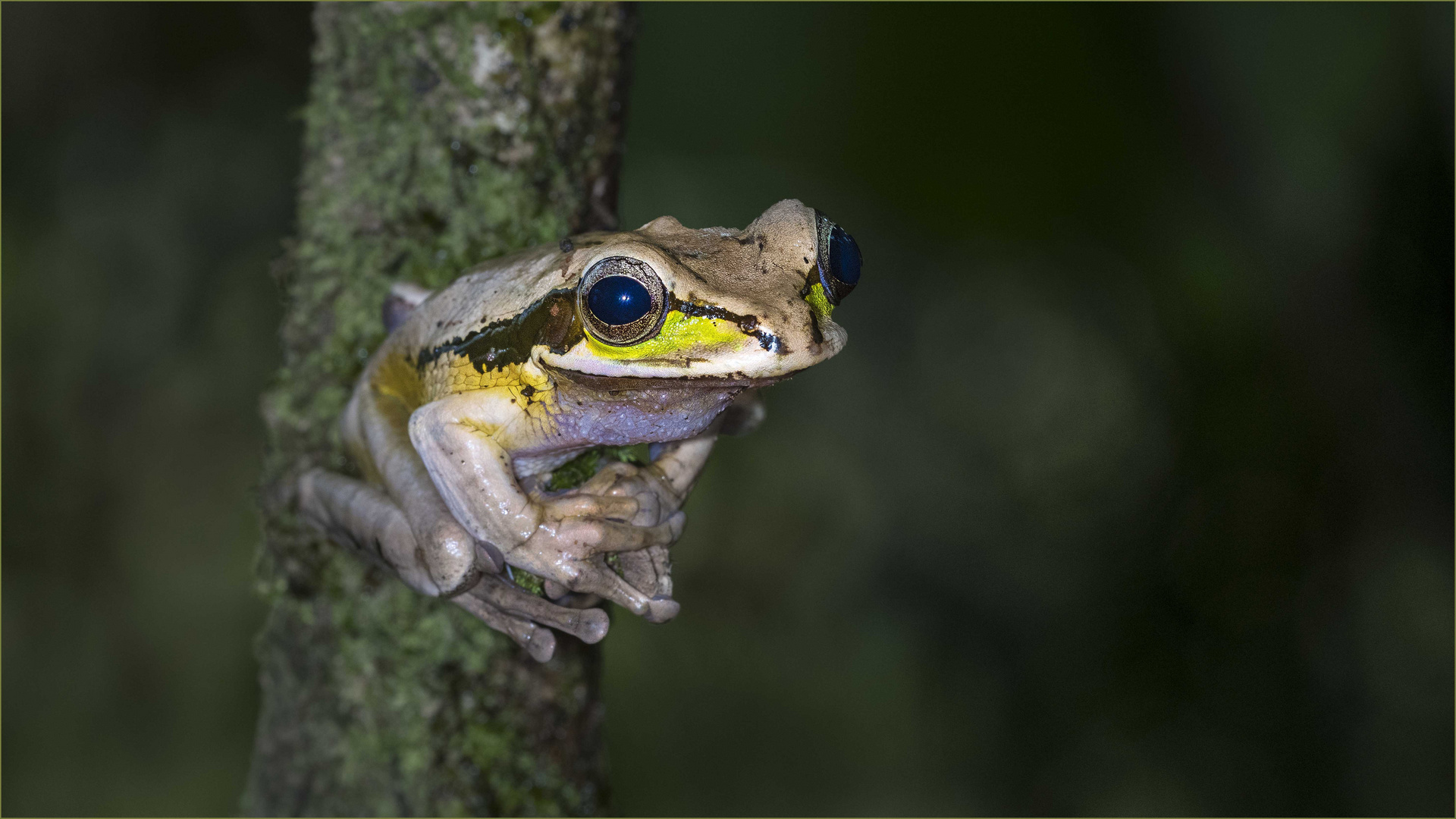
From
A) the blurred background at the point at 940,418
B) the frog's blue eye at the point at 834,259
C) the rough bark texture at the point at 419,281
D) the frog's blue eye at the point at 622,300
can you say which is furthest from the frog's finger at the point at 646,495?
the blurred background at the point at 940,418

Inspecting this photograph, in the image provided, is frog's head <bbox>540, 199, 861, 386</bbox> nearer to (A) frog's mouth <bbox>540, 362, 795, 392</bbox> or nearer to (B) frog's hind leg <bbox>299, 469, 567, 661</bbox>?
(A) frog's mouth <bbox>540, 362, 795, 392</bbox>

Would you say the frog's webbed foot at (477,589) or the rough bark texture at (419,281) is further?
the rough bark texture at (419,281)

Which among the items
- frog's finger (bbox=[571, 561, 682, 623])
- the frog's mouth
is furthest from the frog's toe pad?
the frog's mouth

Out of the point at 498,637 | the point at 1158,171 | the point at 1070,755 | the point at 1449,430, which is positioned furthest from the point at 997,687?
the point at 498,637

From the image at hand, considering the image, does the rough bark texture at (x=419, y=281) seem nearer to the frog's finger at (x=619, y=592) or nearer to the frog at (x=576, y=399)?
the frog at (x=576, y=399)

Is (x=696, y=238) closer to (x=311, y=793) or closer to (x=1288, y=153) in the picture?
(x=311, y=793)

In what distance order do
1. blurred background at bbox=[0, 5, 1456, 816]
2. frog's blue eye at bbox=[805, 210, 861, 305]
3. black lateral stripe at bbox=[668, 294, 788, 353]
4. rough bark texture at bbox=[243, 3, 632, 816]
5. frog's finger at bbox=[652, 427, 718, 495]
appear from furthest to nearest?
blurred background at bbox=[0, 5, 1456, 816], rough bark texture at bbox=[243, 3, 632, 816], frog's finger at bbox=[652, 427, 718, 495], frog's blue eye at bbox=[805, 210, 861, 305], black lateral stripe at bbox=[668, 294, 788, 353]
